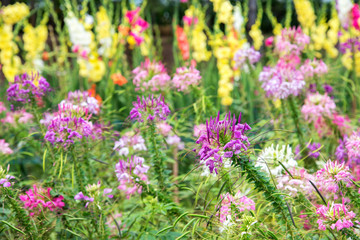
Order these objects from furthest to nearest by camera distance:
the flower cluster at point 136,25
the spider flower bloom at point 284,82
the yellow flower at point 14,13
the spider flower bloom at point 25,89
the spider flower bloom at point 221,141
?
1. the yellow flower at point 14,13
2. the flower cluster at point 136,25
3. the spider flower bloom at point 284,82
4. the spider flower bloom at point 25,89
5. the spider flower bloom at point 221,141

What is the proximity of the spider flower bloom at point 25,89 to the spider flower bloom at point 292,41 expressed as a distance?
4.38 feet

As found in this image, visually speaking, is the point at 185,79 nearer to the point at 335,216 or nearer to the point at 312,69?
the point at 312,69

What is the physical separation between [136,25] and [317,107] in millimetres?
2540

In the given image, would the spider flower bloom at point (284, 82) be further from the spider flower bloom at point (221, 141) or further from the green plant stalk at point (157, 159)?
the spider flower bloom at point (221, 141)

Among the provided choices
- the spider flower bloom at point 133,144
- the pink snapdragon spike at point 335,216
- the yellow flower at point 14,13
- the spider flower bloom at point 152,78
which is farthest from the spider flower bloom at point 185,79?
the yellow flower at point 14,13

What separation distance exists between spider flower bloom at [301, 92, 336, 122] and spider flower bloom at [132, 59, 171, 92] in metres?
0.78

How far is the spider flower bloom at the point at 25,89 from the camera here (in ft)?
5.34

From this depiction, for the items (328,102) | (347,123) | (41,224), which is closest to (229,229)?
(41,224)

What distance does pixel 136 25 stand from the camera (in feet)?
12.8

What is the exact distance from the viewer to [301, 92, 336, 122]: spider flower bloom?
1868mm

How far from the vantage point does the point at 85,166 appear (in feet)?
5.80

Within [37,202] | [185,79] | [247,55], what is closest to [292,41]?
[247,55]

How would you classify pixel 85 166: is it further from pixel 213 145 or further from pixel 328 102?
pixel 328 102

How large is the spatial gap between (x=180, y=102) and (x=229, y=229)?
7.87 ft
